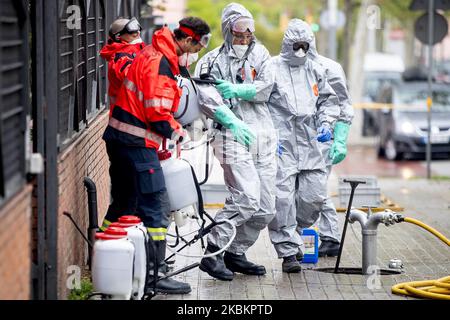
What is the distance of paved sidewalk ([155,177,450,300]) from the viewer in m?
8.82

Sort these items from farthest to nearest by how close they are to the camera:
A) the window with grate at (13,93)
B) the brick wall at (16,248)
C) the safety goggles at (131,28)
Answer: the safety goggles at (131,28), the window with grate at (13,93), the brick wall at (16,248)

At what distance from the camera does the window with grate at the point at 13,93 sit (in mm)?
6195

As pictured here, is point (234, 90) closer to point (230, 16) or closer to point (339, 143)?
point (230, 16)

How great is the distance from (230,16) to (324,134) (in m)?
1.35

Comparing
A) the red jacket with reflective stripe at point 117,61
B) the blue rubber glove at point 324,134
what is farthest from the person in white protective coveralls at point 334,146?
the red jacket with reflective stripe at point 117,61

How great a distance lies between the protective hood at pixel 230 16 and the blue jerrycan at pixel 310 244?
1791 mm

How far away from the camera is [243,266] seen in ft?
31.7

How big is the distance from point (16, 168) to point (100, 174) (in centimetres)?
440

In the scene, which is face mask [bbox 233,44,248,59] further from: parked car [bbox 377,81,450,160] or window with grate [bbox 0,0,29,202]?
parked car [bbox 377,81,450,160]

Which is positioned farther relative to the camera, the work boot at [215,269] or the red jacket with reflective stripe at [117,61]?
the work boot at [215,269]

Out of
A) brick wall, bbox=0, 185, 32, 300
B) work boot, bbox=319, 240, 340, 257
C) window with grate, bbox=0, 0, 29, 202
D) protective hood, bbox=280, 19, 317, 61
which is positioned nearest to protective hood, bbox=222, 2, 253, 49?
protective hood, bbox=280, 19, 317, 61

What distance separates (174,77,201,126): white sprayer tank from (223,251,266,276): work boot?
1299 mm

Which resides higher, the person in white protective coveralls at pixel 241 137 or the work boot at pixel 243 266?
the person in white protective coveralls at pixel 241 137

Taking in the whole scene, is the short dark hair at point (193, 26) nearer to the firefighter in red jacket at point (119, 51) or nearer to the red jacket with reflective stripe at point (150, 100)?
the red jacket with reflective stripe at point (150, 100)
